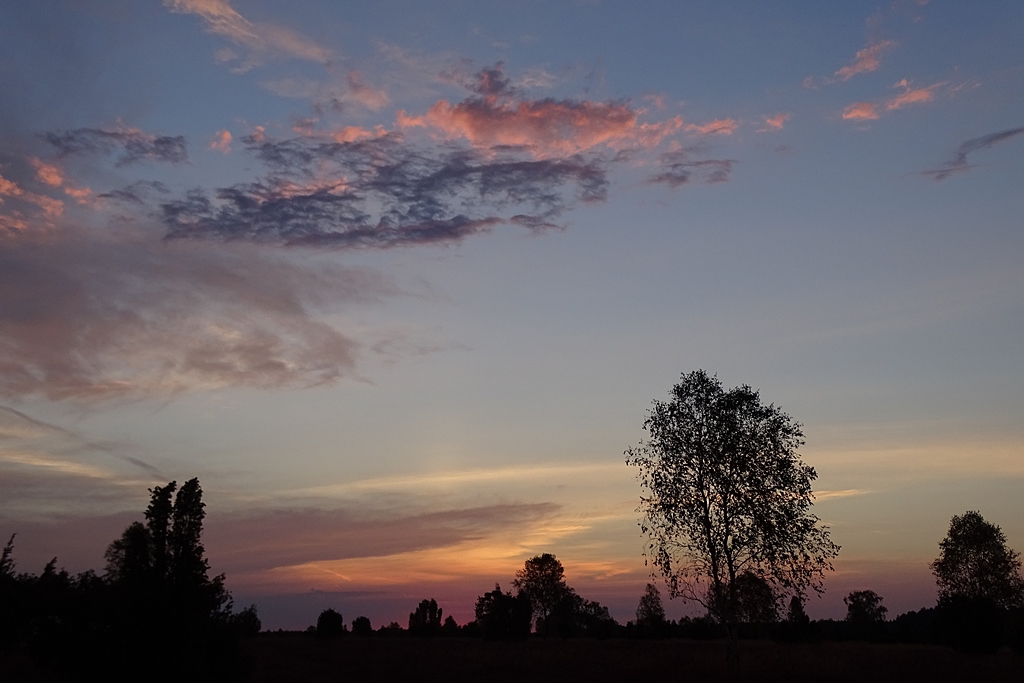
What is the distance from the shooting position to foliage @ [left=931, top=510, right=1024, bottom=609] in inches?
3583

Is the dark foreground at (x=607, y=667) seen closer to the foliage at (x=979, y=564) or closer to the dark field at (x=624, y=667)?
the dark field at (x=624, y=667)

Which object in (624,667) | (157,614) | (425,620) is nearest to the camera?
(157,614)

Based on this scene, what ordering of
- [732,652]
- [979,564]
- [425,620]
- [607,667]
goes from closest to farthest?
1. [732,652]
2. [607,667]
3. [979,564]
4. [425,620]

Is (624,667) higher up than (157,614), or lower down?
lower down

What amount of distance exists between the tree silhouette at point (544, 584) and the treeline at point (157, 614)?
13649cm

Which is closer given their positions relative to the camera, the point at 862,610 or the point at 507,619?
the point at 507,619

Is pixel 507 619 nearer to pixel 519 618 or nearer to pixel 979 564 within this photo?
pixel 519 618

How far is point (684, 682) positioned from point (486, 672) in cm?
1531

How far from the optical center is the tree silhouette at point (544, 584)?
6250 inches

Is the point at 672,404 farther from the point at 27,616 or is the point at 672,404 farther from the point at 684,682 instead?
the point at 27,616

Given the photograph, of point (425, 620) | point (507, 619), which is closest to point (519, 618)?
point (507, 619)

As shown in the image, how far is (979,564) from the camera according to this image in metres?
92.4

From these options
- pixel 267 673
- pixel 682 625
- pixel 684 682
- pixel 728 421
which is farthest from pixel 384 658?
pixel 682 625

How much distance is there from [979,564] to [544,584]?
86.6 m
